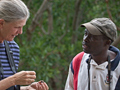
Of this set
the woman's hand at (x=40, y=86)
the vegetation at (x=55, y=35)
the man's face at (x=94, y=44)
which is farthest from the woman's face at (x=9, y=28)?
the vegetation at (x=55, y=35)

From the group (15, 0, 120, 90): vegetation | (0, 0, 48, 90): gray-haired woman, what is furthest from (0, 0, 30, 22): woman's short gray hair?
(15, 0, 120, 90): vegetation

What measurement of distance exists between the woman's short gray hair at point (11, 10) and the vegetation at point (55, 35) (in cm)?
263

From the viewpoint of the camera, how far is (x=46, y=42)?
5270 millimetres

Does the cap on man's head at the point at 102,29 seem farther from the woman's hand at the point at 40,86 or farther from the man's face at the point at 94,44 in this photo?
the woman's hand at the point at 40,86

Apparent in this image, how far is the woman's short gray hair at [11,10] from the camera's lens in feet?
7.15

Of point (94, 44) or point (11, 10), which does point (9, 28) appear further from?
point (94, 44)

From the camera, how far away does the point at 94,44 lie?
94.3 inches

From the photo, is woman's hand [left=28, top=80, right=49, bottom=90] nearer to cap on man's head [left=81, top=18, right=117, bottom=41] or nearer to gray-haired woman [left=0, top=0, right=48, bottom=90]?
gray-haired woman [left=0, top=0, right=48, bottom=90]

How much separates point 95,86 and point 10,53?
0.90 metres

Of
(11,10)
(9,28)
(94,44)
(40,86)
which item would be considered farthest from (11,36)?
(94,44)

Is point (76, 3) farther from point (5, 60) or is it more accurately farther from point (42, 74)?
point (5, 60)

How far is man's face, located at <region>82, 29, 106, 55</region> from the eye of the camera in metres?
2.39

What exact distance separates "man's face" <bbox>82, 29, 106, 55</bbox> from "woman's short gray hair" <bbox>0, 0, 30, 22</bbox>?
68cm

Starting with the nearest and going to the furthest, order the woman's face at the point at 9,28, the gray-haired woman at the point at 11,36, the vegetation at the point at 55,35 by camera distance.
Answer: the gray-haired woman at the point at 11,36 < the woman's face at the point at 9,28 < the vegetation at the point at 55,35
